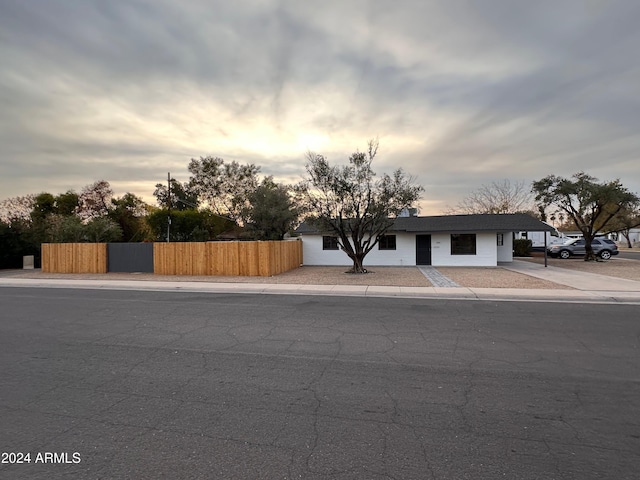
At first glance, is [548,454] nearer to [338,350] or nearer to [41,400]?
[338,350]

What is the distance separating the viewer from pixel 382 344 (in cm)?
625

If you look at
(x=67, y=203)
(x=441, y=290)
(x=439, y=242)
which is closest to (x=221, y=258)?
(x=441, y=290)

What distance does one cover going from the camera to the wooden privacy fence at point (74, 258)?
74.4 ft

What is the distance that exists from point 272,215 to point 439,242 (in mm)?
14879

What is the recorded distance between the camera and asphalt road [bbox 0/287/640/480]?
2869mm

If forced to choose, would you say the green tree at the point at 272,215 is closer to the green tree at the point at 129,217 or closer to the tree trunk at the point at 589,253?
the green tree at the point at 129,217

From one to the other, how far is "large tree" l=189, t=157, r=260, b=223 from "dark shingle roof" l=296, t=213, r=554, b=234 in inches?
973

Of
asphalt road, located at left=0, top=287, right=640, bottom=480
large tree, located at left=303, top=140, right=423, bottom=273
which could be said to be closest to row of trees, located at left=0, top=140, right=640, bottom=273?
large tree, located at left=303, top=140, right=423, bottom=273

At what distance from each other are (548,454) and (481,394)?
118 centimetres

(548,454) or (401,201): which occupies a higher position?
(401,201)

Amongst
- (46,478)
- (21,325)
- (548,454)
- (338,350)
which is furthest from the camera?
(21,325)

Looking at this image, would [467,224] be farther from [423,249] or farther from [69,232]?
[69,232]

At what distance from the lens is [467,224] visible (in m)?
25.0

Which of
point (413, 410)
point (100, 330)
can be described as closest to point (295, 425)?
point (413, 410)
